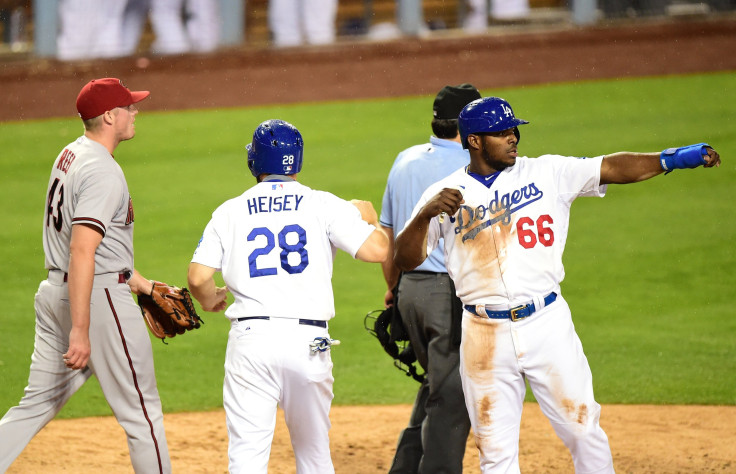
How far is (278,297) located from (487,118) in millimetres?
1094

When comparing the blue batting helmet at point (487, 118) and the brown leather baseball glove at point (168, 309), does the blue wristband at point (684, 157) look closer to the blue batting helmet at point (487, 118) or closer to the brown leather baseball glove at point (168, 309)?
the blue batting helmet at point (487, 118)

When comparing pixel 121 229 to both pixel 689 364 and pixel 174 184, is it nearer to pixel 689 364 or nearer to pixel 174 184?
pixel 689 364

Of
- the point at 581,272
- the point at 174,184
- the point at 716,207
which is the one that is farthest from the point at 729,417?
the point at 174,184

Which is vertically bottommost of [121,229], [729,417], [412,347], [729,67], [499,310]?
[729,417]

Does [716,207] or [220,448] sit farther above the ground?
[716,207]

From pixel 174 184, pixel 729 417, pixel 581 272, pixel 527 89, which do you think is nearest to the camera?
pixel 729 417

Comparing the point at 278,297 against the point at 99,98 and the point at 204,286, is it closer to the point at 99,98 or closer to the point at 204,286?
the point at 204,286

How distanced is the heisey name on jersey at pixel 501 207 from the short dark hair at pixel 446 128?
83cm

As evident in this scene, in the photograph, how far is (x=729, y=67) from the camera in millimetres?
17125

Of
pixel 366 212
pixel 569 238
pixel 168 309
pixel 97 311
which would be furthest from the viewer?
pixel 569 238

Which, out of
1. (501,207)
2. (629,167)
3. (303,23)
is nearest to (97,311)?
(501,207)

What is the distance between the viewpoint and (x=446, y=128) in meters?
4.57

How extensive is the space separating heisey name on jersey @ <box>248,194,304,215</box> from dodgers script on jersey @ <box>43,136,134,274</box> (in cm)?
66

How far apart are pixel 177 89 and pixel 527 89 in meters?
6.36
